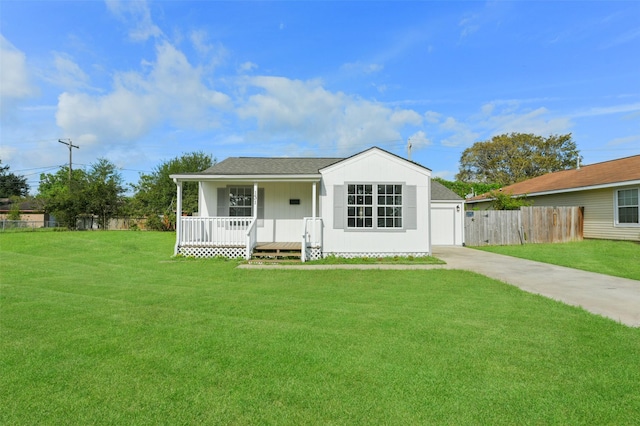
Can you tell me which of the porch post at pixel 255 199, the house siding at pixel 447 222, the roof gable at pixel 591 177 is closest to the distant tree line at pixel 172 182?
the roof gable at pixel 591 177

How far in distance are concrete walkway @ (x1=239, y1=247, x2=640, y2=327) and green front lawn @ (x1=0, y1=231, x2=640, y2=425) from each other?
2.10 feet

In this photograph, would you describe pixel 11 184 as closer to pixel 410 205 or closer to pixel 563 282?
pixel 410 205

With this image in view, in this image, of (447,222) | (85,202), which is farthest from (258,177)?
(85,202)

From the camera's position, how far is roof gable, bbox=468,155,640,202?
1463cm

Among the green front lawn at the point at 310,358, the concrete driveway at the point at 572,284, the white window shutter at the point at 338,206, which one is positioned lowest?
the green front lawn at the point at 310,358

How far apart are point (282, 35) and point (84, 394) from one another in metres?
14.6

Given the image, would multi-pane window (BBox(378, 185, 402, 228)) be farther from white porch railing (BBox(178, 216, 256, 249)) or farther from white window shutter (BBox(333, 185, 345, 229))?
white porch railing (BBox(178, 216, 256, 249))

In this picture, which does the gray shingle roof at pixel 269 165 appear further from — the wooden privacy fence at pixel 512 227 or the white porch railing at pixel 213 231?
the wooden privacy fence at pixel 512 227

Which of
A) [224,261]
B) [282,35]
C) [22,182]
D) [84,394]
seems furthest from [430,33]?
[22,182]

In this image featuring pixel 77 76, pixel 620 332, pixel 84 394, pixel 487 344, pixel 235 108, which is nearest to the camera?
pixel 84 394

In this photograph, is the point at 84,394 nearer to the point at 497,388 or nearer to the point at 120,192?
the point at 497,388

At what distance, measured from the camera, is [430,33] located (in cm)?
1338

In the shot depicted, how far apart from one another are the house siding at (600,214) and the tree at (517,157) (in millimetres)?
19991

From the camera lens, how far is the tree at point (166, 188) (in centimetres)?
2564
